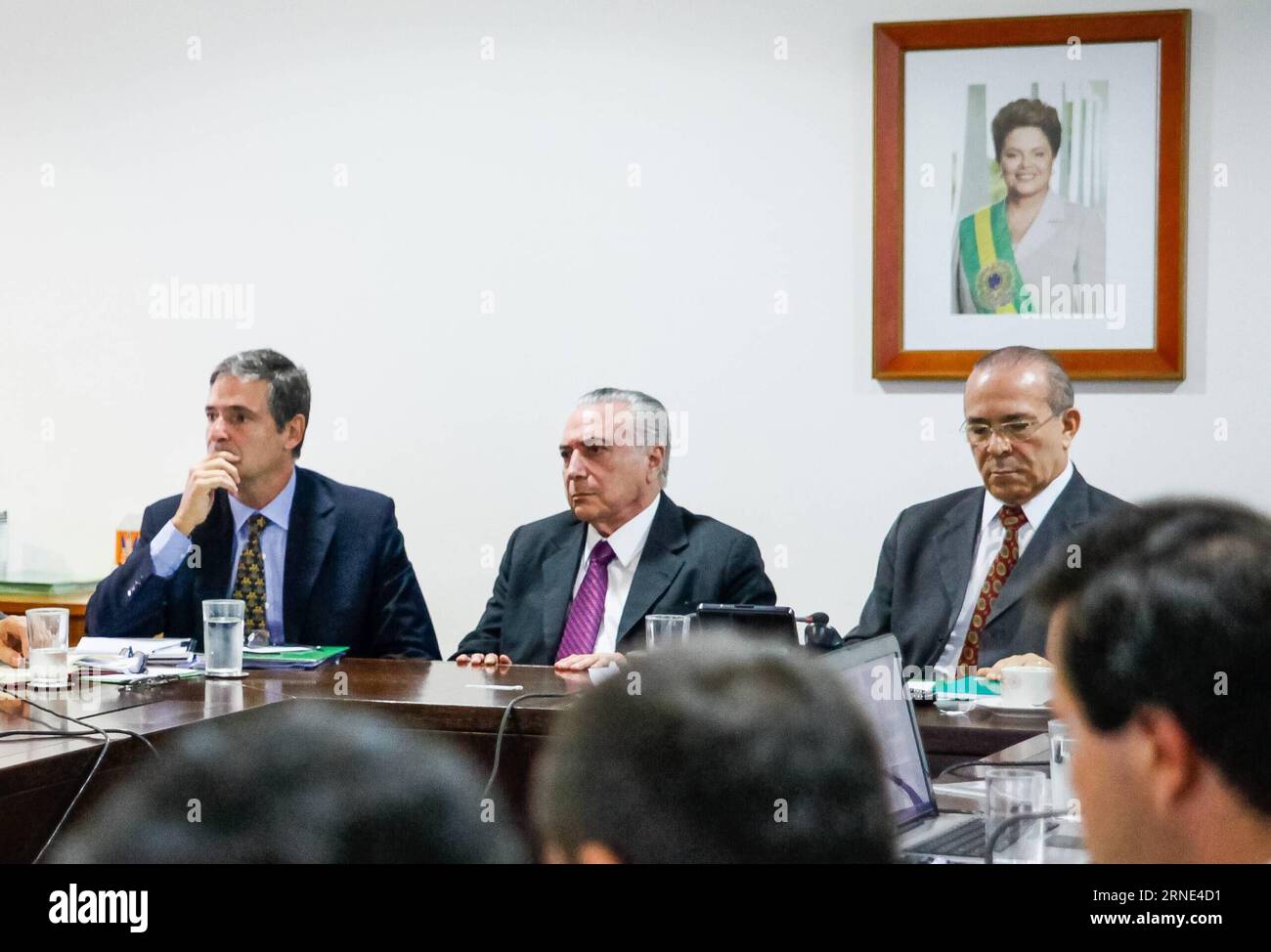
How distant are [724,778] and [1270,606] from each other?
1.33ft

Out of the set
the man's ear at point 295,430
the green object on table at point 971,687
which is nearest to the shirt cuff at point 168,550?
the man's ear at point 295,430

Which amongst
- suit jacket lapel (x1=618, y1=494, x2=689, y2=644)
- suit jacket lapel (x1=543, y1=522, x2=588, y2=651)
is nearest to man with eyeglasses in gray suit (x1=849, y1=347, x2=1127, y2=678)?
suit jacket lapel (x1=618, y1=494, x2=689, y2=644)

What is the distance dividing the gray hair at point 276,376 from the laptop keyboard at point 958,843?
210cm

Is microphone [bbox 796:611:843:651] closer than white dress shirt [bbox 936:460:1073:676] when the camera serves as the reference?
Yes

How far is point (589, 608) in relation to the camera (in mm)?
3189

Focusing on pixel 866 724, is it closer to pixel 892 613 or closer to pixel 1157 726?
pixel 1157 726

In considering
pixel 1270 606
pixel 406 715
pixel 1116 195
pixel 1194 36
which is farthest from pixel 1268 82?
pixel 1270 606

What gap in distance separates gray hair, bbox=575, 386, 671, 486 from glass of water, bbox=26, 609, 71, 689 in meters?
1.27

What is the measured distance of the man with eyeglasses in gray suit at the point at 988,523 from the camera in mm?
3010

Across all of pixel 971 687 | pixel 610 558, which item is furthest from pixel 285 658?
pixel 971 687

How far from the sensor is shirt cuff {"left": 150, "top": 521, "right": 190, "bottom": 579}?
312 cm

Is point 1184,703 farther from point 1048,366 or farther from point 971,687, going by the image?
point 1048,366

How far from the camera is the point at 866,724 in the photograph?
0.67 meters

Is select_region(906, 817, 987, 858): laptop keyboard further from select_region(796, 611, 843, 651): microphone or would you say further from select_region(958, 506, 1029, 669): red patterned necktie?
select_region(958, 506, 1029, 669): red patterned necktie
